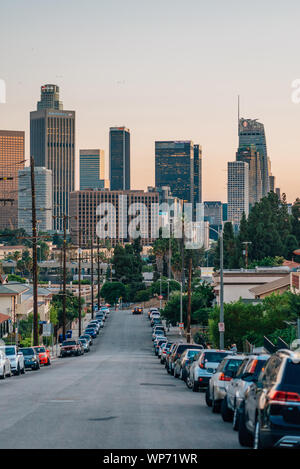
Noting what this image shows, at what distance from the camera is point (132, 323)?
393ft

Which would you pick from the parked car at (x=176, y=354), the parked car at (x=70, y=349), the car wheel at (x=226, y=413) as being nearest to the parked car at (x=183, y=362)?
the parked car at (x=176, y=354)

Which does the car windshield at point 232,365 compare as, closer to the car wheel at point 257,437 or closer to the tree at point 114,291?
the car wheel at point 257,437

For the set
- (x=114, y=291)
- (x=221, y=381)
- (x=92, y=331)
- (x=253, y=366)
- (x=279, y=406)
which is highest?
(x=279, y=406)

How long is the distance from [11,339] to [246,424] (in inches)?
2503

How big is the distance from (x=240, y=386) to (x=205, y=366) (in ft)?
33.3

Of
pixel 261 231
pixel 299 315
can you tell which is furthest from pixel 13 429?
pixel 261 231

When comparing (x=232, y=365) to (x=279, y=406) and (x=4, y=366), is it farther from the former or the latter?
(x=4, y=366)

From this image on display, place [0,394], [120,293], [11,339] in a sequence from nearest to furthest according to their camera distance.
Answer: [0,394] < [11,339] < [120,293]

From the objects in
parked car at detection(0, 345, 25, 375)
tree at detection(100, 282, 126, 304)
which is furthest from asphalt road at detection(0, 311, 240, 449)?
tree at detection(100, 282, 126, 304)

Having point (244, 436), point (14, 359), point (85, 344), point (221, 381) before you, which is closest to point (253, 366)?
point (221, 381)

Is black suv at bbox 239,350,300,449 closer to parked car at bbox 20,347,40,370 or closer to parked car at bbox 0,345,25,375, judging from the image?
parked car at bbox 0,345,25,375

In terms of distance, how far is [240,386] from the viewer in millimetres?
16578

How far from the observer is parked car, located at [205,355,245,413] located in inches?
784
